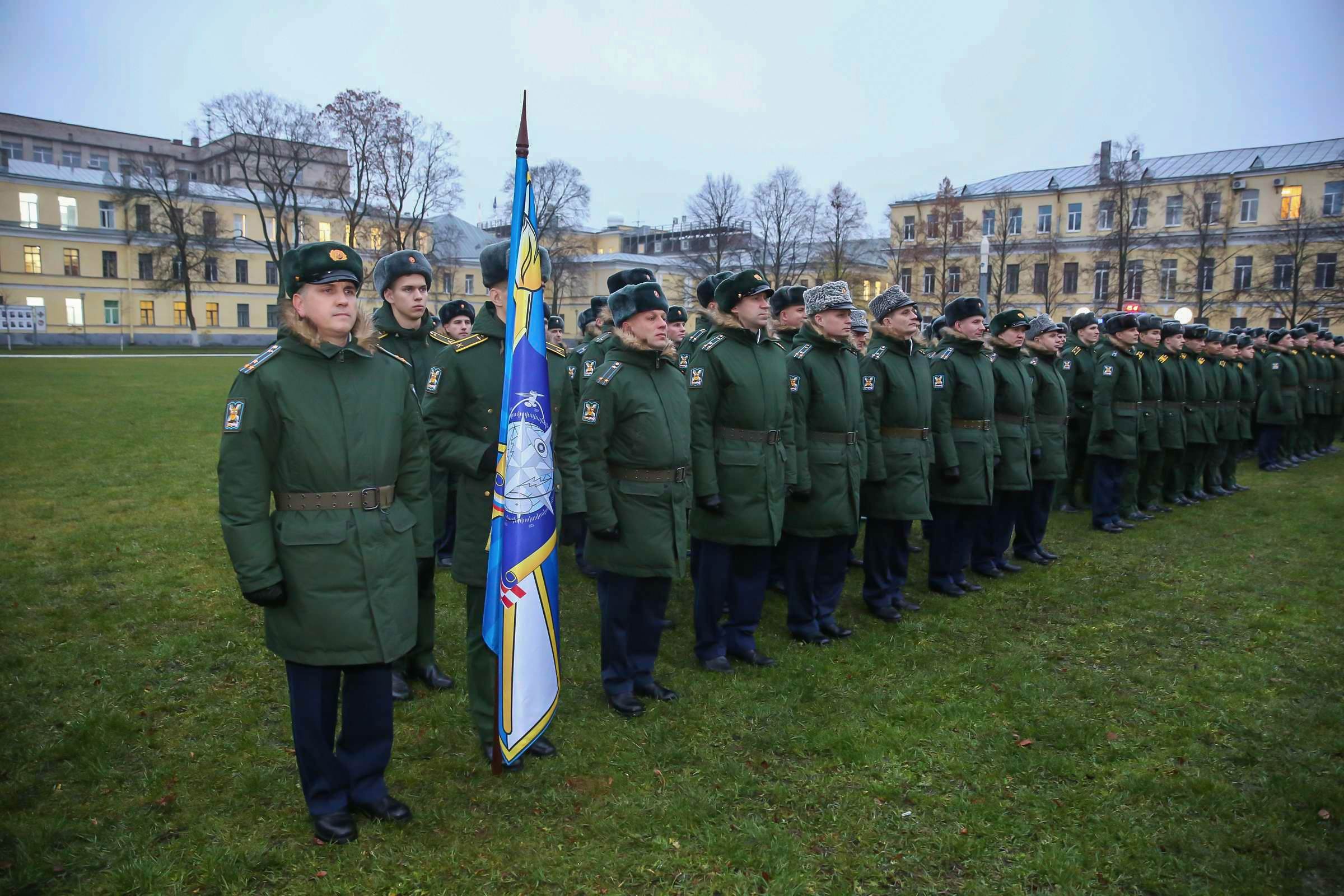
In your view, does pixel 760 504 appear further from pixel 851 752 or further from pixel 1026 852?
pixel 1026 852

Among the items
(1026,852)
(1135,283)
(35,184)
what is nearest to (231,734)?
(1026,852)

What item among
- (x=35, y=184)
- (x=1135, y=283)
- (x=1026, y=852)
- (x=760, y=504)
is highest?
(x=35, y=184)

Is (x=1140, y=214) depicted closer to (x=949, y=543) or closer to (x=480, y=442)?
(x=949, y=543)

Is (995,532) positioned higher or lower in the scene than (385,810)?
higher

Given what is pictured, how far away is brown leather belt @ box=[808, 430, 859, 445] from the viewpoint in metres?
6.18

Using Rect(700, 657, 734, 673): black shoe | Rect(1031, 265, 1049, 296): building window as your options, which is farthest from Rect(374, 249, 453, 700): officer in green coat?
Rect(1031, 265, 1049, 296): building window

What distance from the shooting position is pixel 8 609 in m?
6.35

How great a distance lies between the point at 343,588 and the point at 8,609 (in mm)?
4506

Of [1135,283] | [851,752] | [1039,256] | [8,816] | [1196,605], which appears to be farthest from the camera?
[1039,256]

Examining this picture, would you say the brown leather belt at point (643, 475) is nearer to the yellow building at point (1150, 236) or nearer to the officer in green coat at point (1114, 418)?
the officer in green coat at point (1114, 418)

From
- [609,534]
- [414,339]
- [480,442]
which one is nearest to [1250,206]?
[414,339]

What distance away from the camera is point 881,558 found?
6.95 meters

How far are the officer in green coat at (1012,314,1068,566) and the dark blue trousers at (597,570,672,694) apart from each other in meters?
4.77

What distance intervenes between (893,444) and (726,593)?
1879 millimetres
